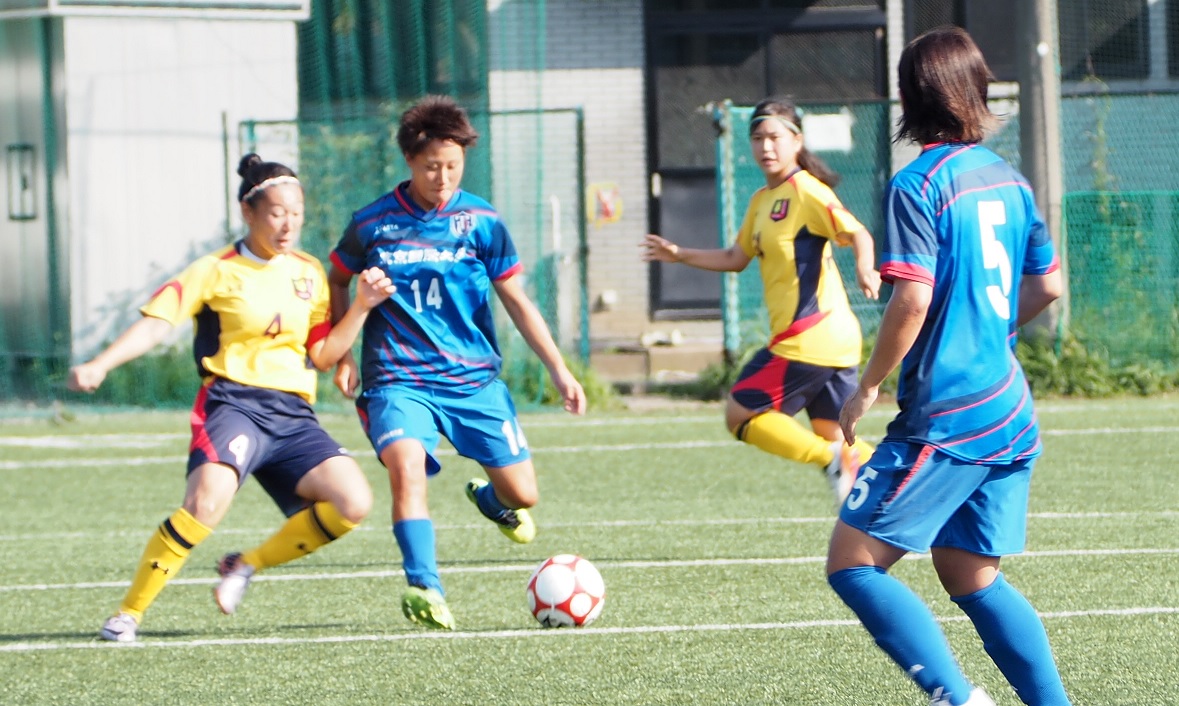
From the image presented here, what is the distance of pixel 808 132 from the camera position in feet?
45.9

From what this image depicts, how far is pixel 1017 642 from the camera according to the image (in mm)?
3668

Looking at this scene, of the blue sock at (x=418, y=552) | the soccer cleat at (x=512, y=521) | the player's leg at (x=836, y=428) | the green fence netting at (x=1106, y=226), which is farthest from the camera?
the green fence netting at (x=1106, y=226)

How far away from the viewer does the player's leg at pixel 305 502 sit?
18.0 ft

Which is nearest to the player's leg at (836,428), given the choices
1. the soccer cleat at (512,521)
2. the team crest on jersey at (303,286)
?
the soccer cleat at (512,521)

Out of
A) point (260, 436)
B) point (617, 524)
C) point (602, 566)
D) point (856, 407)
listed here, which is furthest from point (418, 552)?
point (617, 524)

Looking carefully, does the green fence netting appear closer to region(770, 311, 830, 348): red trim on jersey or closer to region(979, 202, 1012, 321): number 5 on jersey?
region(770, 311, 830, 348): red trim on jersey

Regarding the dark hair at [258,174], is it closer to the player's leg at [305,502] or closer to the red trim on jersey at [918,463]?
the player's leg at [305,502]

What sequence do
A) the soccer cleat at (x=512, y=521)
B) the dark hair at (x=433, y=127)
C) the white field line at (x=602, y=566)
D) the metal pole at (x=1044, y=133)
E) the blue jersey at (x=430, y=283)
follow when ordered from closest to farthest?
the dark hair at (x=433, y=127) < the blue jersey at (x=430, y=283) < the soccer cleat at (x=512, y=521) < the white field line at (x=602, y=566) < the metal pole at (x=1044, y=133)

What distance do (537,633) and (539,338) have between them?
3.57ft

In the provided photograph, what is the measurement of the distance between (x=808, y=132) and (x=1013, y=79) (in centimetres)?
334

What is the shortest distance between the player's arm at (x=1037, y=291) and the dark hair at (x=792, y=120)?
3.11 metres

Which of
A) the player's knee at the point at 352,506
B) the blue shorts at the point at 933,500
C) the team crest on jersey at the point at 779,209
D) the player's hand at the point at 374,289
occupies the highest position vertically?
the team crest on jersey at the point at 779,209

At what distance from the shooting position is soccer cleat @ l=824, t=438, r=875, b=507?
22.9ft

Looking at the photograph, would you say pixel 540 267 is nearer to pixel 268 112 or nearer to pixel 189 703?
pixel 268 112
